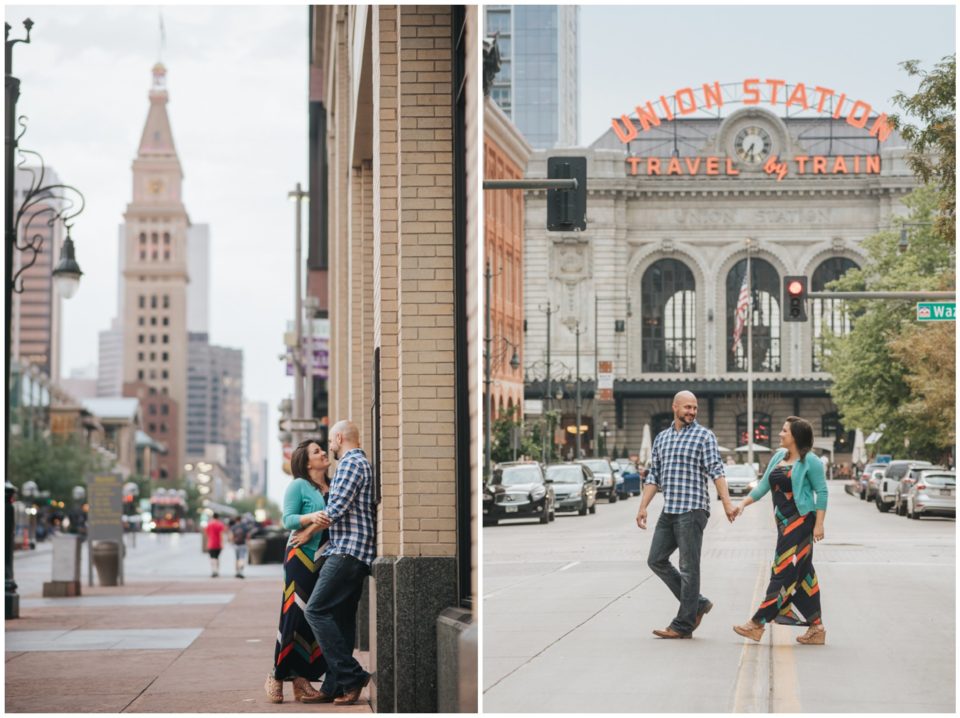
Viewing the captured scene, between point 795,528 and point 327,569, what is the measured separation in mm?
3309

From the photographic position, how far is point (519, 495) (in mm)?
33125

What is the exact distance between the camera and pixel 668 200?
92.8 meters

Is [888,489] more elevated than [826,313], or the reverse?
[826,313]

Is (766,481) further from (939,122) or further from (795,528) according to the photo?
(939,122)

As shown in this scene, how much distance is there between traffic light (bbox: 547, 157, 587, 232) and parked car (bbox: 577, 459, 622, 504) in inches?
1086

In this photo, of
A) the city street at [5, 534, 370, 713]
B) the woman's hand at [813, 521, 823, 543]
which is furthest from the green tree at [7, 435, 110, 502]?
the woman's hand at [813, 521, 823, 543]

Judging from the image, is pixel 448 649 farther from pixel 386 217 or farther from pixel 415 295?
pixel 386 217

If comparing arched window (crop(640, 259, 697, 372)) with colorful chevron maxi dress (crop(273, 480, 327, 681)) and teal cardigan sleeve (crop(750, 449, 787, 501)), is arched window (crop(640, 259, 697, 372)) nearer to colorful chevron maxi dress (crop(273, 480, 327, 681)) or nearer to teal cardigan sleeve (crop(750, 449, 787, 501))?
teal cardigan sleeve (crop(750, 449, 787, 501))

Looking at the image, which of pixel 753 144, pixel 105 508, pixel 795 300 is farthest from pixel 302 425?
pixel 753 144

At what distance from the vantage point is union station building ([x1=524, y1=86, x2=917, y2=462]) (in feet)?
220

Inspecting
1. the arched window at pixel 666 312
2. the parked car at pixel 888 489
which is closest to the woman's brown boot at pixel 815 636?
the parked car at pixel 888 489

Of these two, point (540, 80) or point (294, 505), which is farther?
point (540, 80)

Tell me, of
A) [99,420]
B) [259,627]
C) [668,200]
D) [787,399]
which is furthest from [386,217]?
[99,420]

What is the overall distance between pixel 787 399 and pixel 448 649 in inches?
1697
